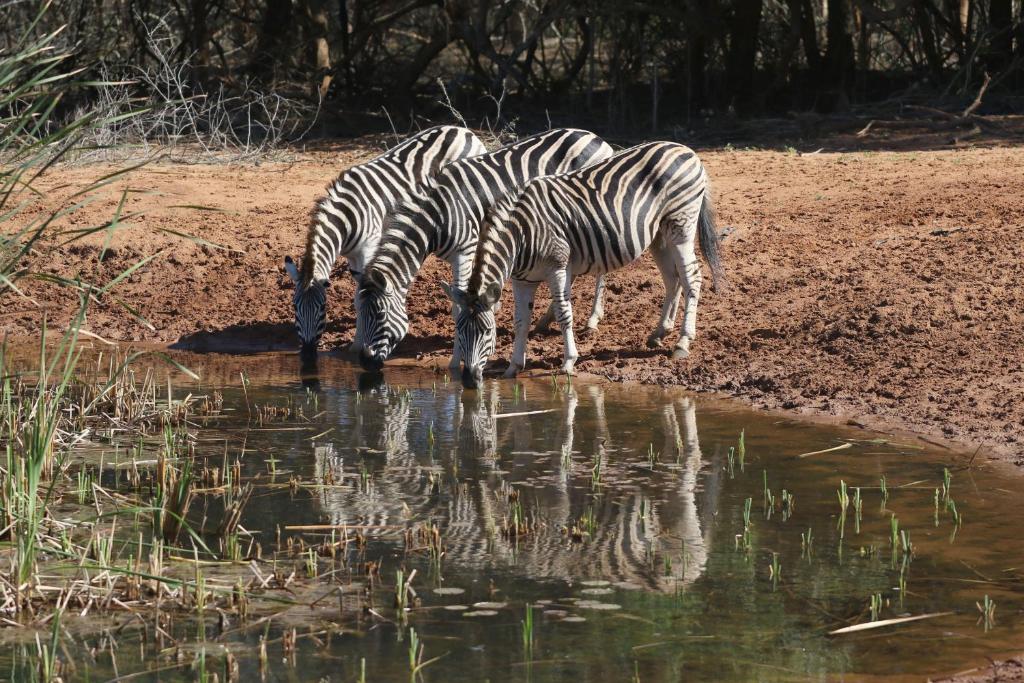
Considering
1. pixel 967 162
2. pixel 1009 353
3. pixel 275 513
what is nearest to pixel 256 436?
pixel 275 513

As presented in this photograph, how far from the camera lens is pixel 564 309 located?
380 inches

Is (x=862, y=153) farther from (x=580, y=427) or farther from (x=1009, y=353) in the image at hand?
(x=580, y=427)

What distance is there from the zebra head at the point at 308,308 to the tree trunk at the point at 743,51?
8.04m

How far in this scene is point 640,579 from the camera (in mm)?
5328

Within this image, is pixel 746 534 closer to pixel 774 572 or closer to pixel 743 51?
pixel 774 572

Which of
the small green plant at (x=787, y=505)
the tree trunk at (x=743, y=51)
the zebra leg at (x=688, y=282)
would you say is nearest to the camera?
the small green plant at (x=787, y=505)

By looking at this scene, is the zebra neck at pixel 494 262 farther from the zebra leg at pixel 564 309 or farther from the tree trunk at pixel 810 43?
the tree trunk at pixel 810 43

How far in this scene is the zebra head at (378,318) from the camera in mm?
9945

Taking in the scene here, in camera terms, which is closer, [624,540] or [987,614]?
[987,614]

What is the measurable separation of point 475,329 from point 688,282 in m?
1.83

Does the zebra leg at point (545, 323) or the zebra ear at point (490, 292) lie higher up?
the zebra ear at point (490, 292)

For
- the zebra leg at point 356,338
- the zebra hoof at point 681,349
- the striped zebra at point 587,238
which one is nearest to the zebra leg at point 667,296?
the striped zebra at point 587,238

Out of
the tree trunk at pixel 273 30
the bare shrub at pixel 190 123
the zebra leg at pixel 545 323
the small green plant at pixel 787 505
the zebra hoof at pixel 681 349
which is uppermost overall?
the tree trunk at pixel 273 30

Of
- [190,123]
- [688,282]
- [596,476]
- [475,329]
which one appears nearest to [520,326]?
[475,329]
